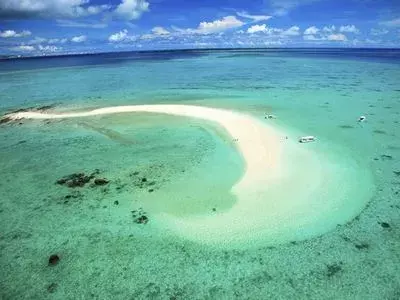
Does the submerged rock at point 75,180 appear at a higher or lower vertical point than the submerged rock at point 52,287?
higher

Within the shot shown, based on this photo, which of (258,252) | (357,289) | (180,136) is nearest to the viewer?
(357,289)

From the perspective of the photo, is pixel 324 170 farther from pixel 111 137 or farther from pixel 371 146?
pixel 111 137

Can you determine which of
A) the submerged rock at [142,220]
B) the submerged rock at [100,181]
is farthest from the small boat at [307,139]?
the submerged rock at [100,181]

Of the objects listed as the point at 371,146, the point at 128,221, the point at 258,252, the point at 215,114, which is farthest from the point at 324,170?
the point at 215,114

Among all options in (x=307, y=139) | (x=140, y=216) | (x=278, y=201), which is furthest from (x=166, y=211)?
(x=307, y=139)

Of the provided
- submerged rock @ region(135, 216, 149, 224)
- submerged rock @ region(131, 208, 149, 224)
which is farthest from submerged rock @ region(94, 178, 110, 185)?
submerged rock @ region(135, 216, 149, 224)

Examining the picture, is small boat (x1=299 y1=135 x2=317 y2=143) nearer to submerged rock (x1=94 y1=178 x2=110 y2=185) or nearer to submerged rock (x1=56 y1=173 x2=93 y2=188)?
submerged rock (x1=94 y1=178 x2=110 y2=185)

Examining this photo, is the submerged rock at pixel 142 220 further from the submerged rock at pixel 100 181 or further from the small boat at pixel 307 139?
the small boat at pixel 307 139
